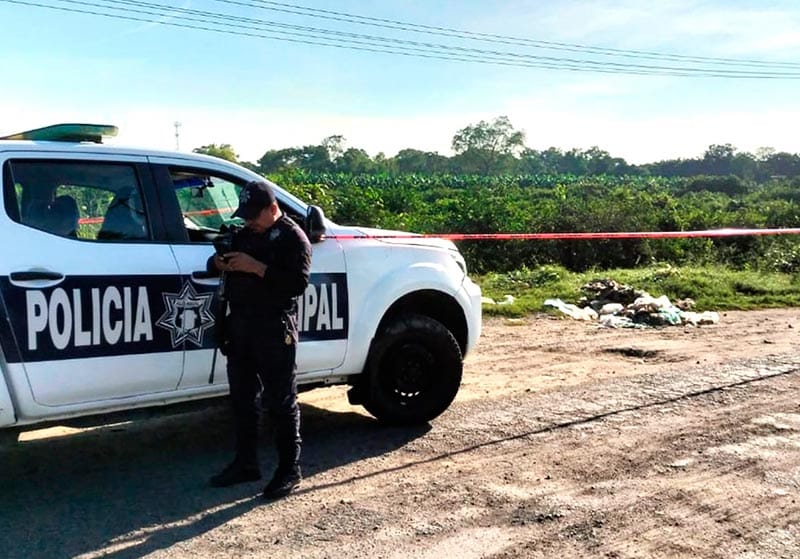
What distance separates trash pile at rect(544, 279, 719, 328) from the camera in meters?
11.0

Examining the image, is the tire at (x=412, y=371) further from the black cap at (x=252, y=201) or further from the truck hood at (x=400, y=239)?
the black cap at (x=252, y=201)

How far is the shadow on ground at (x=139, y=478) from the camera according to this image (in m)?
3.93

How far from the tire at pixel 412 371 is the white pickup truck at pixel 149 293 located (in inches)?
0.4

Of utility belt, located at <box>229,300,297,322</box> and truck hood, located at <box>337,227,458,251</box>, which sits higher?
truck hood, located at <box>337,227,458,251</box>

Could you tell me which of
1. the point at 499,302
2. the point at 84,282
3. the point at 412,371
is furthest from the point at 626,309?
the point at 84,282

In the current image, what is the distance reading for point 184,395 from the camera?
15.1 ft

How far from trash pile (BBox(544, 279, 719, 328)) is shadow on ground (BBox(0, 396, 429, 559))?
6.23m

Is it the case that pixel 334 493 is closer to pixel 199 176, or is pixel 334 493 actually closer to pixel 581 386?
pixel 199 176

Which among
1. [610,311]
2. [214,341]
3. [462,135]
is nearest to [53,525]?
[214,341]

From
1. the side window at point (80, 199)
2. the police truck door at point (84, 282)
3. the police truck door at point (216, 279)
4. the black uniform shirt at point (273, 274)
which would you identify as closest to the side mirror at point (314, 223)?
the police truck door at point (216, 279)

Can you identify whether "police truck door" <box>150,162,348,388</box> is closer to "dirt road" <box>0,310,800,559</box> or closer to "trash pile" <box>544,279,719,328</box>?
"dirt road" <box>0,310,800,559</box>

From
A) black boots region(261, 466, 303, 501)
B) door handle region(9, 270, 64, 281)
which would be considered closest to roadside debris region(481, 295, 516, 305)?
black boots region(261, 466, 303, 501)

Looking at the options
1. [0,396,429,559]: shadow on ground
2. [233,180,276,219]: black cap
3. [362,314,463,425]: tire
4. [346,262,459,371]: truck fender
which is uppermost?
[233,180,276,219]: black cap

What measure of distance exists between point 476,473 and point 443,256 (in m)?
1.69
